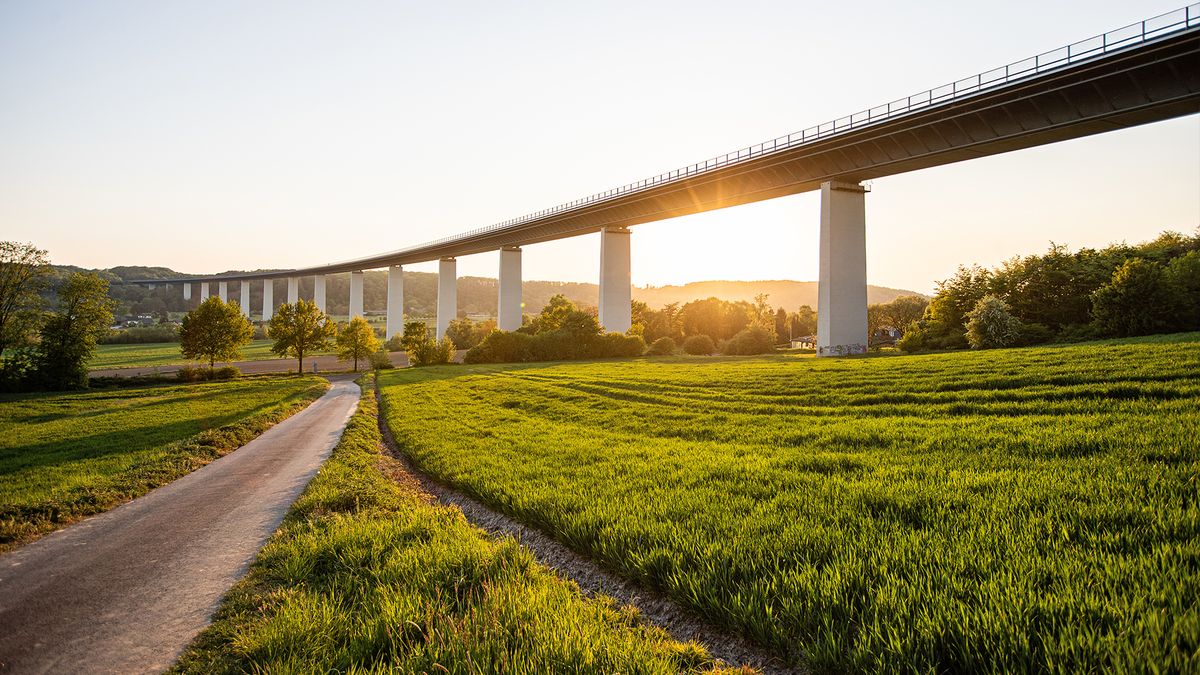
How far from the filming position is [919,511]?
6.54 metres

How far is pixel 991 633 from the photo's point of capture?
12.0ft

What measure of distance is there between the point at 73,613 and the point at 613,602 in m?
6.20

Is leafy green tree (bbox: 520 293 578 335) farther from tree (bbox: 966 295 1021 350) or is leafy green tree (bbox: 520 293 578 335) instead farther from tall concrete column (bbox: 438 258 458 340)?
tree (bbox: 966 295 1021 350)

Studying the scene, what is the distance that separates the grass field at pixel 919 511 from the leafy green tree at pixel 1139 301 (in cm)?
2020

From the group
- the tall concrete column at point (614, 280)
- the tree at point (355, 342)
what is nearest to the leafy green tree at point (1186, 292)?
the tall concrete column at point (614, 280)

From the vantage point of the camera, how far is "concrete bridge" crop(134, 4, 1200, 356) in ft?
93.8

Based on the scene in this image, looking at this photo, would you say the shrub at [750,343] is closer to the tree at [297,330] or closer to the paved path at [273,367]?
the paved path at [273,367]

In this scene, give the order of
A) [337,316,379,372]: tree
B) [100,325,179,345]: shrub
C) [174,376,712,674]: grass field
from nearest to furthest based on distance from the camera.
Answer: [174,376,712,674]: grass field, [337,316,379,372]: tree, [100,325,179,345]: shrub

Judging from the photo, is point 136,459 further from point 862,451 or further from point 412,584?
point 862,451

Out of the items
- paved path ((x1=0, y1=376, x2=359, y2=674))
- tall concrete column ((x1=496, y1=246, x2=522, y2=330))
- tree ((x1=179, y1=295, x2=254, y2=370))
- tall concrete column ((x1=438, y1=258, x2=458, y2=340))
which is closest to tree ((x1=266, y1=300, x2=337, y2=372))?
tree ((x1=179, y1=295, x2=254, y2=370))

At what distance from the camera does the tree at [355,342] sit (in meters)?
65.9

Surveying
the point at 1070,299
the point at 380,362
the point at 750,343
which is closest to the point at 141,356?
the point at 380,362

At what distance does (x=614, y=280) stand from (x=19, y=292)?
54617 mm

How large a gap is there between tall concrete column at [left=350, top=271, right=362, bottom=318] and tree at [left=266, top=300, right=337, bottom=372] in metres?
57.8
